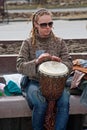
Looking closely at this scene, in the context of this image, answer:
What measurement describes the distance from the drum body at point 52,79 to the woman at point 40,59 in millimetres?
90

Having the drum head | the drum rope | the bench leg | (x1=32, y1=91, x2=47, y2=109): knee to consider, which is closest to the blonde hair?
the drum head

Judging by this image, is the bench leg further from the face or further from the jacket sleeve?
the face

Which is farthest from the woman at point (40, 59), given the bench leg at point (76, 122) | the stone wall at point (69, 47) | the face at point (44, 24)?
the stone wall at point (69, 47)

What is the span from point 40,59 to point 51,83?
12.5 inches

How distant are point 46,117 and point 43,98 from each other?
0.19 meters

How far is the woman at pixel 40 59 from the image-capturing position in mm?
4797

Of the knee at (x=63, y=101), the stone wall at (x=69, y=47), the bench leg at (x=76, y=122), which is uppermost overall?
the knee at (x=63, y=101)

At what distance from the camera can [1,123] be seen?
5375 mm

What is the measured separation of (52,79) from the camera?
470 centimetres

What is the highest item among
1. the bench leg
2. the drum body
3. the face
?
the face

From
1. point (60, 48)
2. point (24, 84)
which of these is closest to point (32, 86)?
point (24, 84)

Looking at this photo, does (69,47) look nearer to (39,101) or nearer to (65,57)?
(65,57)

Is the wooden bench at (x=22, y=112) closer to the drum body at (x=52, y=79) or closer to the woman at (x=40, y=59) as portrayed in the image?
the woman at (x=40, y=59)

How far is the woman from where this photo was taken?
15.7 ft
